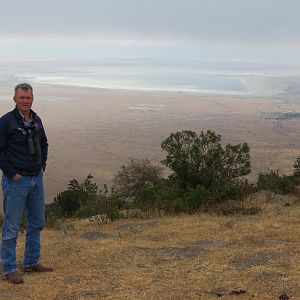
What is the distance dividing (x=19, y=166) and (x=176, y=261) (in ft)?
7.56

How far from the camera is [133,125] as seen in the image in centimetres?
7719

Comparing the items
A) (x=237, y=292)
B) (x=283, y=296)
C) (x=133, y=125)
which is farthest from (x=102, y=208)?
(x=133, y=125)

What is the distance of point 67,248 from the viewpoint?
747cm

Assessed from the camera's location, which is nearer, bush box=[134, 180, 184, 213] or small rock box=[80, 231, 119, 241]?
small rock box=[80, 231, 119, 241]

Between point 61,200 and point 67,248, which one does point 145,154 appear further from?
point 67,248

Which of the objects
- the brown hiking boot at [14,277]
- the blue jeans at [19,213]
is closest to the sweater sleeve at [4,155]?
the blue jeans at [19,213]

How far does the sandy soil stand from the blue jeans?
2939cm

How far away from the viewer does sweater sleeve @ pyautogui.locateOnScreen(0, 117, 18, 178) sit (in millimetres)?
A: 5410

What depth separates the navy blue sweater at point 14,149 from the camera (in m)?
5.43

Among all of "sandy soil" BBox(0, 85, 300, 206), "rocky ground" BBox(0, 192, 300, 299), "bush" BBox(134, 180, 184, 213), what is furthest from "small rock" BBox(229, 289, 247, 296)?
"sandy soil" BBox(0, 85, 300, 206)

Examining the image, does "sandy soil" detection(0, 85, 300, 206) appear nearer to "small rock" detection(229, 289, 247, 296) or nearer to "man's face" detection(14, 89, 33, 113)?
"man's face" detection(14, 89, 33, 113)

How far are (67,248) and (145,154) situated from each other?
4814cm

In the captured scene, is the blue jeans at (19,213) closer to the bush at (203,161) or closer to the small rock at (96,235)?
the small rock at (96,235)

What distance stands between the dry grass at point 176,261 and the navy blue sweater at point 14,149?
1280 mm
